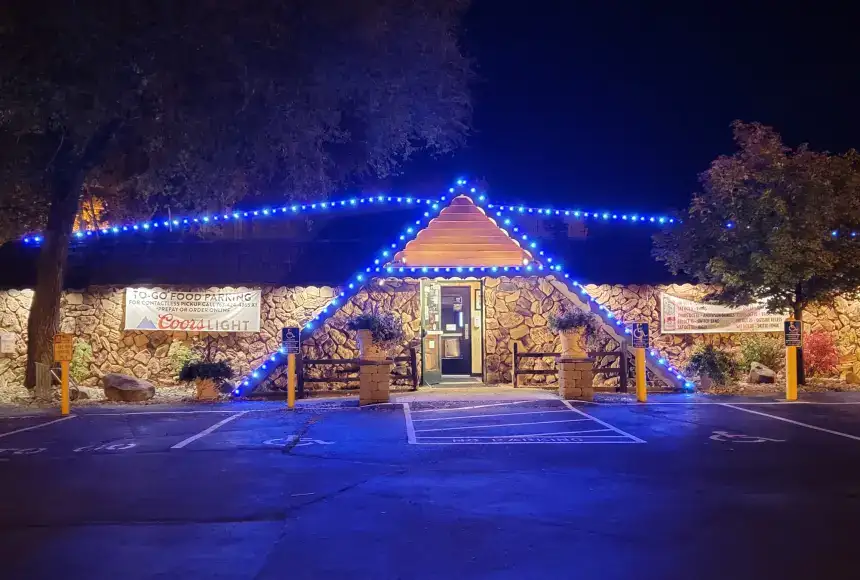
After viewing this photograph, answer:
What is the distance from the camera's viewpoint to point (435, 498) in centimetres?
741

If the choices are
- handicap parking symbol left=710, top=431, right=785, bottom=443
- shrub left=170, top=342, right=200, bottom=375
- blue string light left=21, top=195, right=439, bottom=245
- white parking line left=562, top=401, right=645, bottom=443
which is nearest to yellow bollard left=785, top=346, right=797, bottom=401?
white parking line left=562, top=401, right=645, bottom=443

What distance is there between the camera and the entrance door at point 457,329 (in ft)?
64.1

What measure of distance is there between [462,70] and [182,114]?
291 inches

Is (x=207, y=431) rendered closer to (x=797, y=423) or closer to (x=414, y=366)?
(x=414, y=366)

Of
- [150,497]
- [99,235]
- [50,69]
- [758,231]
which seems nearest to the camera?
[150,497]

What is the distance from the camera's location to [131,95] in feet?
46.0

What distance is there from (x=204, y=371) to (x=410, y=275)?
5.12 m

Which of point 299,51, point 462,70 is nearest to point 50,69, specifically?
point 299,51

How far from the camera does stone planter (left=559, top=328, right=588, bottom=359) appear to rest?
16000mm

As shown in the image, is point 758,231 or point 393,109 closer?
point 758,231

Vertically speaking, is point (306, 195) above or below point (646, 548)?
above

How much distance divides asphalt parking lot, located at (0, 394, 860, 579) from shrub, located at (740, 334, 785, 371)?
20.4ft

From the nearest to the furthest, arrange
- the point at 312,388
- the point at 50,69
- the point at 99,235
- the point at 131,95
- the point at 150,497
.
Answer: the point at 150,497, the point at 50,69, the point at 131,95, the point at 312,388, the point at 99,235

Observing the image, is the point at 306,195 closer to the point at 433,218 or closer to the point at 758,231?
the point at 433,218
